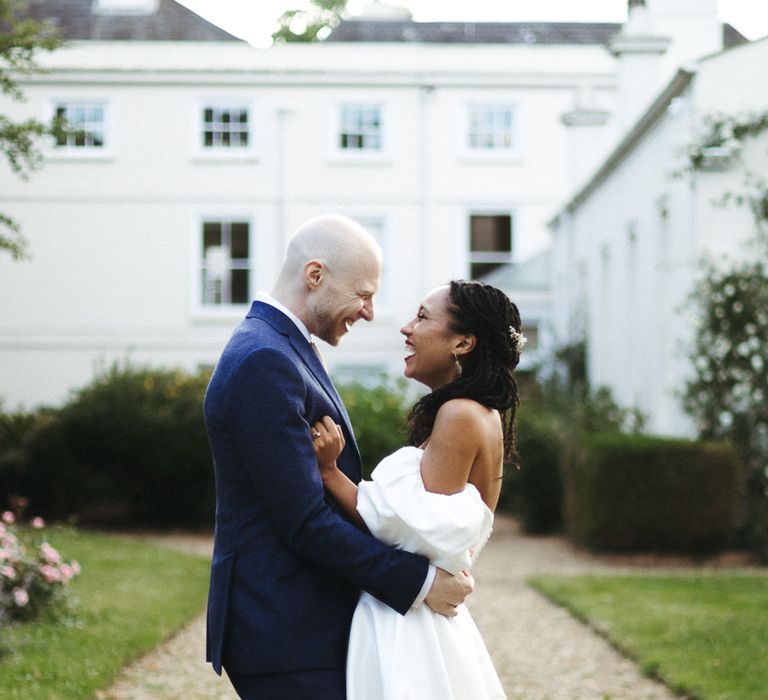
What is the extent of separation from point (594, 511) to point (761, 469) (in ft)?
5.73

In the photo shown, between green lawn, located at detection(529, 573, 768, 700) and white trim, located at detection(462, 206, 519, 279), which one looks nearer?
green lawn, located at detection(529, 573, 768, 700)

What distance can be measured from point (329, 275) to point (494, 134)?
2551 centimetres

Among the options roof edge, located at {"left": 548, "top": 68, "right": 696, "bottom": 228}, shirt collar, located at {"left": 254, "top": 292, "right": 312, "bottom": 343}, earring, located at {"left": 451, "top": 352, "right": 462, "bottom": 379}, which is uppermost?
roof edge, located at {"left": 548, "top": 68, "right": 696, "bottom": 228}

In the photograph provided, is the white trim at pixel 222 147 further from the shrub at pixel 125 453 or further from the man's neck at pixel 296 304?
the man's neck at pixel 296 304

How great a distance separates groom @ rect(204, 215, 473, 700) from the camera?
2.93m

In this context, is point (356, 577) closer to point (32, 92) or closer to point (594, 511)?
point (594, 511)

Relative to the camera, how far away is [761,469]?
1316 centimetres

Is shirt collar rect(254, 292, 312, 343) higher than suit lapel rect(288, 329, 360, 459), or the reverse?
shirt collar rect(254, 292, 312, 343)

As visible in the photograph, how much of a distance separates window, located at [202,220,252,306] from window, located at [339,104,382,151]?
9.95 ft

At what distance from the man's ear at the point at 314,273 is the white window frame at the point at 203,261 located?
2414 cm

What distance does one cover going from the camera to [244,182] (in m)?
27.5

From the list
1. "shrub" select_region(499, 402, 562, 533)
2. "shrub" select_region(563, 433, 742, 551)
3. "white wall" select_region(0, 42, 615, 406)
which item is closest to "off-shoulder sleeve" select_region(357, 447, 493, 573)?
"shrub" select_region(563, 433, 742, 551)

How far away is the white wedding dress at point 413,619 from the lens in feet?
9.82

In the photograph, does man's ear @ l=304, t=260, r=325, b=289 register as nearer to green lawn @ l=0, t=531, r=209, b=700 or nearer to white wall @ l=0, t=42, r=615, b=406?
green lawn @ l=0, t=531, r=209, b=700
